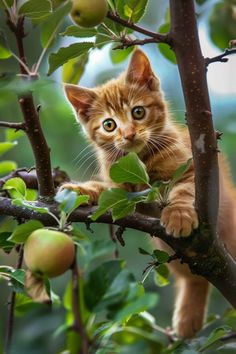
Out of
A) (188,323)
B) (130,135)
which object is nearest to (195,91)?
(130,135)

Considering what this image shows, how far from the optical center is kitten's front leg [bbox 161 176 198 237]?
134cm

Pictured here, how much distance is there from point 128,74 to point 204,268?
1316 mm

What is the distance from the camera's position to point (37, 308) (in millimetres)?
875

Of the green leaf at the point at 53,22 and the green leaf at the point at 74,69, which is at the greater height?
the green leaf at the point at 53,22

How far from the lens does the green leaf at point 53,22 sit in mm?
981

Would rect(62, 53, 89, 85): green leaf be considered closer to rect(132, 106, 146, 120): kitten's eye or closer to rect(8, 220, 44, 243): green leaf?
rect(132, 106, 146, 120): kitten's eye

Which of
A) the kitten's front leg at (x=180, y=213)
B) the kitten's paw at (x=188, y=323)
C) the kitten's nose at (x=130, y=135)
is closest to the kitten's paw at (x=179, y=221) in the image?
the kitten's front leg at (x=180, y=213)

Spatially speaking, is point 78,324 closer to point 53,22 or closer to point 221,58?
point 53,22

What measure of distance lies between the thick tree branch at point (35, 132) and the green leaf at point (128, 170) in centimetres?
18

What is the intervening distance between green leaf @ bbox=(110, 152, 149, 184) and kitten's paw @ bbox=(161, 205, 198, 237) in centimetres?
17

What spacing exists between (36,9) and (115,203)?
15.8 inches

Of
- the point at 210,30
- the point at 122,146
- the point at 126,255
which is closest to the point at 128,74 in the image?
the point at 122,146

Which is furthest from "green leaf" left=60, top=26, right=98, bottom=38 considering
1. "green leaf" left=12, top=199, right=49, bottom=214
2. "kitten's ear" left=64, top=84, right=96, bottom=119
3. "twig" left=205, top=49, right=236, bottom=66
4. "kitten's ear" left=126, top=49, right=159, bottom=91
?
"kitten's ear" left=64, top=84, right=96, bottom=119

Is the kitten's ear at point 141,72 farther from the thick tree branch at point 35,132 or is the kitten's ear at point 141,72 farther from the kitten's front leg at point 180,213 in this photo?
the thick tree branch at point 35,132
